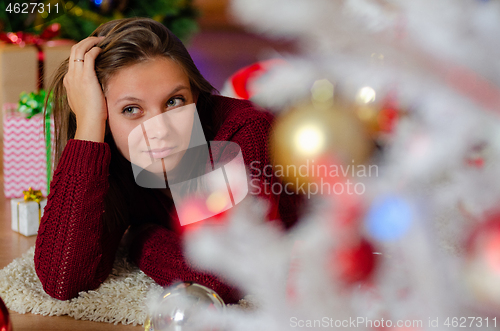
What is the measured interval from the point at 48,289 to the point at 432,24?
1.96 ft

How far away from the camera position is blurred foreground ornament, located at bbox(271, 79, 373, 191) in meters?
0.82

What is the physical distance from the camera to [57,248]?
59 cm

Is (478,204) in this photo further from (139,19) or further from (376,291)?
(139,19)

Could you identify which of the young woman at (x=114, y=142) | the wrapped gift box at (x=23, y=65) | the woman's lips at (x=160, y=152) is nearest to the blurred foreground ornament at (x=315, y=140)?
the young woman at (x=114, y=142)

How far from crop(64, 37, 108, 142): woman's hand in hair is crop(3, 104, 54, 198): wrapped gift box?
22.2 inches

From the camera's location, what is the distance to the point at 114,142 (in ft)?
2.41

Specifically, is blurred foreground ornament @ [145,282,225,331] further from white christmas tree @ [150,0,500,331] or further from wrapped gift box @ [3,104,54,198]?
wrapped gift box @ [3,104,54,198]

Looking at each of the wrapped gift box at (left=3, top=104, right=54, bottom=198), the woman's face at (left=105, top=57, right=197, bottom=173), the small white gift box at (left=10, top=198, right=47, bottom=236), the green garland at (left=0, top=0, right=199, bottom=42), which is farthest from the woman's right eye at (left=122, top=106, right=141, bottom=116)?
the green garland at (left=0, top=0, right=199, bottom=42)

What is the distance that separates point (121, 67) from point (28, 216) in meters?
0.46

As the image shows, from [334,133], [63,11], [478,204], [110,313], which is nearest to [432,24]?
[478,204]

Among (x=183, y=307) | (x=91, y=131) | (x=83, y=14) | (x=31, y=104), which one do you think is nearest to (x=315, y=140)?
(x=91, y=131)

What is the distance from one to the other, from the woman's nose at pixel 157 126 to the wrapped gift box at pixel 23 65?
2.75ft

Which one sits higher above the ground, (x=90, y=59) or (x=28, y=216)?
(x=90, y=59)

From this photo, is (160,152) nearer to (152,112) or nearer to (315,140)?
(152,112)
